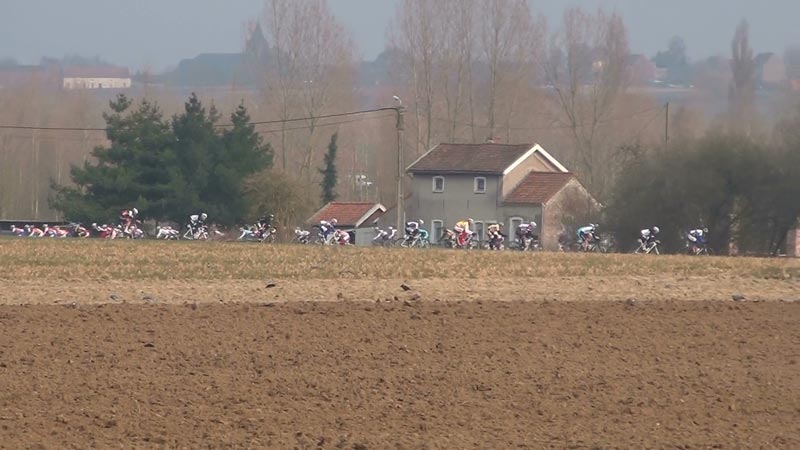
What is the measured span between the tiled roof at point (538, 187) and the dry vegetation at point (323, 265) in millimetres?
33930

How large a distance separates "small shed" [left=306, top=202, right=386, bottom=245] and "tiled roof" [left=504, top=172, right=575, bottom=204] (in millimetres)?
8099

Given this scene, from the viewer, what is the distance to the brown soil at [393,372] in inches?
466

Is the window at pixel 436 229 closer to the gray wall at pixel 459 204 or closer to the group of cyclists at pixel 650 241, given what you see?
the gray wall at pixel 459 204

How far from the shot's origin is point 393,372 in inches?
593

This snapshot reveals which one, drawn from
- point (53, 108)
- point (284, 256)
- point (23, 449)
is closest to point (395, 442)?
point (23, 449)

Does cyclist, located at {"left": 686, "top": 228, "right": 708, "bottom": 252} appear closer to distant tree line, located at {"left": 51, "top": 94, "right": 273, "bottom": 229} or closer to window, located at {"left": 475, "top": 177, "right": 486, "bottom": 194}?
distant tree line, located at {"left": 51, "top": 94, "right": 273, "bottom": 229}

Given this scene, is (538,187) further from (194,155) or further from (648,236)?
(648,236)

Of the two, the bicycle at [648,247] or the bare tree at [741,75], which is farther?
the bare tree at [741,75]

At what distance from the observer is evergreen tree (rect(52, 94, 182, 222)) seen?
6775 cm

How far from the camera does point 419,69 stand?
98.9 m

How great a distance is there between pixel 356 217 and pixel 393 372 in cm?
6246

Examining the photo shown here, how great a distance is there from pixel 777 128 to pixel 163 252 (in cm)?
3249

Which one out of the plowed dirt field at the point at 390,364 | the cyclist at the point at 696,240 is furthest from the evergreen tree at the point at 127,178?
the plowed dirt field at the point at 390,364

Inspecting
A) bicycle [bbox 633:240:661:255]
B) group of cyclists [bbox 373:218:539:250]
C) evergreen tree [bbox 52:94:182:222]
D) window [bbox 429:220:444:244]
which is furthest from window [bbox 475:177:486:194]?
bicycle [bbox 633:240:661:255]
